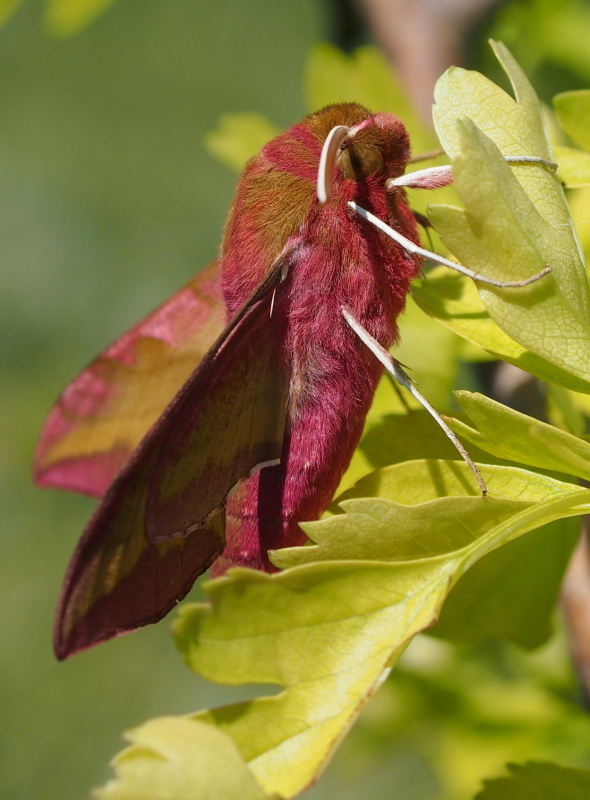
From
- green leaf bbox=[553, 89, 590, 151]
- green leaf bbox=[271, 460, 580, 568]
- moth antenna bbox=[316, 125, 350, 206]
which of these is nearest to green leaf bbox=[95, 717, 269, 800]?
green leaf bbox=[271, 460, 580, 568]

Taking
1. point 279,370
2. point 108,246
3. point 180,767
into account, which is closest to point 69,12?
point 279,370

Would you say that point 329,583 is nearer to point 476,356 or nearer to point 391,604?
point 391,604

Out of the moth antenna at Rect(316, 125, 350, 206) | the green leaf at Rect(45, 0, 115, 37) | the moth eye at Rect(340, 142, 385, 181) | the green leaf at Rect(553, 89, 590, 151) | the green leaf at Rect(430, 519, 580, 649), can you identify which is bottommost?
the green leaf at Rect(430, 519, 580, 649)

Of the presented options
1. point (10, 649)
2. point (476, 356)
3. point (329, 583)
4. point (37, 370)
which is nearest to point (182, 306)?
point (476, 356)

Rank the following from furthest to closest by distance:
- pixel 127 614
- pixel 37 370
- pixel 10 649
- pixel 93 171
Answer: pixel 93 171, pixel 37 370, pixel 10 649, pixel 127 614

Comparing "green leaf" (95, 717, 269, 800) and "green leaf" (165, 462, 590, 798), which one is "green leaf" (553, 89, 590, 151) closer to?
"green leaf" (165, 462, 590, 798)

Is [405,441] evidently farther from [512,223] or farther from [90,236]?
[90,236]

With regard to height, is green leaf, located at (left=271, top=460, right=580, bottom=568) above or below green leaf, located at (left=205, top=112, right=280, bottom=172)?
below
